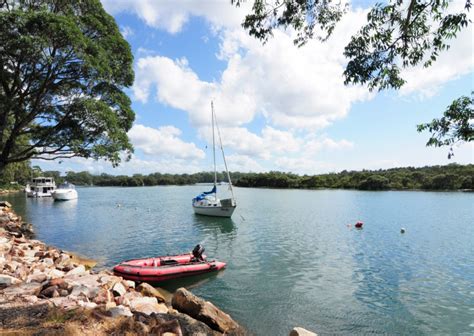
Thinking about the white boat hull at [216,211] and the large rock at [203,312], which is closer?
the large rock at [203,312]

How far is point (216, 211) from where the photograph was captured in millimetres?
37781

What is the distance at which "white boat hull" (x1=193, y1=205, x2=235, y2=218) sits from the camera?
1453 inches

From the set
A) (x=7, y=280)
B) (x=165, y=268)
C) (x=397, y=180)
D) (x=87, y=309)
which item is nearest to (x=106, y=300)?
(x=87, y=309)

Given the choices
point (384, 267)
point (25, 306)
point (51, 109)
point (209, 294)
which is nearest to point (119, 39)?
point (51, 109)

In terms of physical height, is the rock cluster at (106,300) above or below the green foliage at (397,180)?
below

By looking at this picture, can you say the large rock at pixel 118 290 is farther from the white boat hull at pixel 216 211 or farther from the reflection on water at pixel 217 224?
the white boat hull at pixel 216 211

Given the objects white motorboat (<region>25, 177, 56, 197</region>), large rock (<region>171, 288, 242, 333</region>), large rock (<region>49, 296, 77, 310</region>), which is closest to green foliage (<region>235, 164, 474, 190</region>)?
white motorboat (<region>25, 177, 56, 197</region>)

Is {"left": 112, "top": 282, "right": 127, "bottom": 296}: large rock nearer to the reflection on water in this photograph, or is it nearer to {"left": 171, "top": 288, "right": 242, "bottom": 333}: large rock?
{"left": 171, "top": 288, "right": 242, "bottom": 333}: large rock

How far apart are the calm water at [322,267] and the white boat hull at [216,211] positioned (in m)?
2.21

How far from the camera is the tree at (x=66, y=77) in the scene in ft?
48.6

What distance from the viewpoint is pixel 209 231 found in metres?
29.8

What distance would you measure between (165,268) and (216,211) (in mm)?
22990

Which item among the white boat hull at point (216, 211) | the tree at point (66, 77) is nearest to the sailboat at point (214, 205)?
the white boat hull at point (216, 211)

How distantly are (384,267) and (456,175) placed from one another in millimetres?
99118
